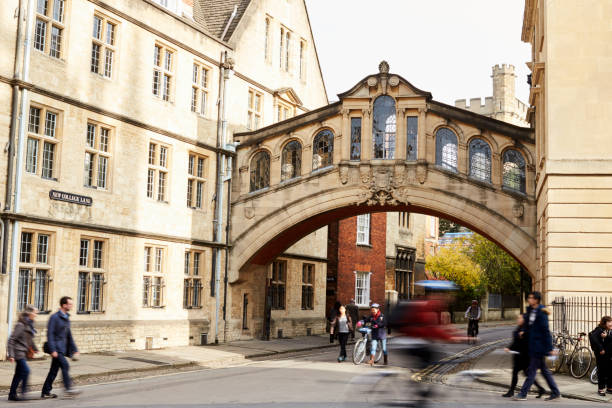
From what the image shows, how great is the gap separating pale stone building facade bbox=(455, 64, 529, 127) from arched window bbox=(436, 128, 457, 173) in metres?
67.4

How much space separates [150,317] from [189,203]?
178 inches

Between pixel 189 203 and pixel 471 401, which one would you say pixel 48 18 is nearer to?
pixel 189 203

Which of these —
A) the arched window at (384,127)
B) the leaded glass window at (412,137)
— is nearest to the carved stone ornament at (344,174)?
the arched window at (384,127)

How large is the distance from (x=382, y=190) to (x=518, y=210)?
4.56 meters

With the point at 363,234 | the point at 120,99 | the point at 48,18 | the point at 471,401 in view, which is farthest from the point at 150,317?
the point at 363,234

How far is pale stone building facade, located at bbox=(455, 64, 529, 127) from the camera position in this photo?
91.8m

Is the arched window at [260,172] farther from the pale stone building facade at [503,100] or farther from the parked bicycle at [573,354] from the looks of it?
the pale stone building facade at [503,100]

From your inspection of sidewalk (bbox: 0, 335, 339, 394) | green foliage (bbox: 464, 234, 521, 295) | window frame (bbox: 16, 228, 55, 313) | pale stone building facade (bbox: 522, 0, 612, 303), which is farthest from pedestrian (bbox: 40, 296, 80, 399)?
green foliage (bbox: 464, 234, 521, 295)

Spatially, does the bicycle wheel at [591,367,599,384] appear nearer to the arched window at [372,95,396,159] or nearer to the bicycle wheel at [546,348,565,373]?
Result: the bicycle wheel at [546,348,565,373]

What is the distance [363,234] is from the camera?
136ft

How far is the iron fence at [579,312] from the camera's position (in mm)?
18406

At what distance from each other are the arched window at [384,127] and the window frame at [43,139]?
1082 cm

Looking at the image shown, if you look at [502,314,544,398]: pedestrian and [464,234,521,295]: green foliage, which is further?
[464,234,521,295]: green foliage

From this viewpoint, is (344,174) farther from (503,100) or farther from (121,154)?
(503,100)
